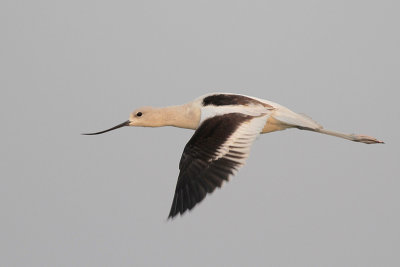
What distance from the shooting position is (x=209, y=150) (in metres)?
8.62

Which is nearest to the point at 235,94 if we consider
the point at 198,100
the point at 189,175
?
the point at 198,100

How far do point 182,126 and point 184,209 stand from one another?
8.49 feet

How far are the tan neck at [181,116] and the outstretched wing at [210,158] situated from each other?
1281 millimetres

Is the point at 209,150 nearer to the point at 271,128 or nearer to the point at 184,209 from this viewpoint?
the point at 184,209

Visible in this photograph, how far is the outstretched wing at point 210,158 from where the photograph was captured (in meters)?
8.34

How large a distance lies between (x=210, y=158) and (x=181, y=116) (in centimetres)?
213

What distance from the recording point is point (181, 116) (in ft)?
34.6

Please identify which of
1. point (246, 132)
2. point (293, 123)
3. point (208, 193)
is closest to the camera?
point (208, 193)

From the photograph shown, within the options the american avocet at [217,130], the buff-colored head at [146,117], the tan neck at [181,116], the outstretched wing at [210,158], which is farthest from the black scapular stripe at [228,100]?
the buff-colored head at [146,117]

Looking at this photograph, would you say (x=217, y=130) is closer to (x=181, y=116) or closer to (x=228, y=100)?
(x=228, y=100)

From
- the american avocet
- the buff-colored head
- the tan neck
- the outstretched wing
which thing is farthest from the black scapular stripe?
the buff-colored head

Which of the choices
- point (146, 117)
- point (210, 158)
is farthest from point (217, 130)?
point (146, 117)

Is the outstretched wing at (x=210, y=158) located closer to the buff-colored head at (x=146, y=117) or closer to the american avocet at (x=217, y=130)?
the american avocet at (x=217, y=130)

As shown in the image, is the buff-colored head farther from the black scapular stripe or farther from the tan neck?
the black scapular stripe
